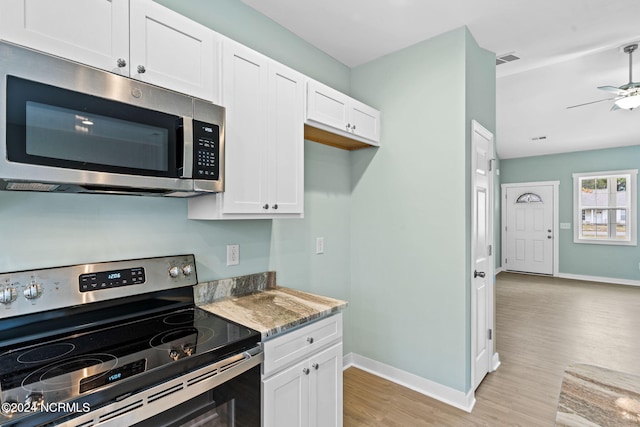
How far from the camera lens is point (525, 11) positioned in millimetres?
2156

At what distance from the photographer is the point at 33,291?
3.97 ft

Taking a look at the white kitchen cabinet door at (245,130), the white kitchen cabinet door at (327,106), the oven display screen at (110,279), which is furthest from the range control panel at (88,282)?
the white kitchen cabinet door at (327,106)

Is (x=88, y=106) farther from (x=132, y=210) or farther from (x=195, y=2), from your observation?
(x=195, y=2)

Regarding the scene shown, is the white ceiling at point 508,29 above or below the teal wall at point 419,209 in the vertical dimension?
above

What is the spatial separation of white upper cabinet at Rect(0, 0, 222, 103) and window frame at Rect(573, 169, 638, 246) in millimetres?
8072

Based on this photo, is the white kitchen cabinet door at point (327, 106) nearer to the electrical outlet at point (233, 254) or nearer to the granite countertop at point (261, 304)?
the electrical outlet at point (233, 254)

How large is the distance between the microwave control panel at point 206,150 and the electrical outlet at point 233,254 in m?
0.60

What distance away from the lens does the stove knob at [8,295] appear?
3.74ft

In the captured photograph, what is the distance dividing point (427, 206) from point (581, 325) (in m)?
3.33

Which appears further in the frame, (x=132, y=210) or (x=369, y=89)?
(x=369, y=89)

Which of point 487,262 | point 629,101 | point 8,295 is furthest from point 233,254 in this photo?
point 629,101

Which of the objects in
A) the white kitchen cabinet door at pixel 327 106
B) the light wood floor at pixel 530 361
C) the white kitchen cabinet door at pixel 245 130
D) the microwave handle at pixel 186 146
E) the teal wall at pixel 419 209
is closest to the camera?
the microwave handle at pixel 186 146

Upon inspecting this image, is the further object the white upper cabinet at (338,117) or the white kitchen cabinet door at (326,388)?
the white upper cabinet at (338,117)

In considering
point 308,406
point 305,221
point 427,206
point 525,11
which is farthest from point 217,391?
point 525,11
